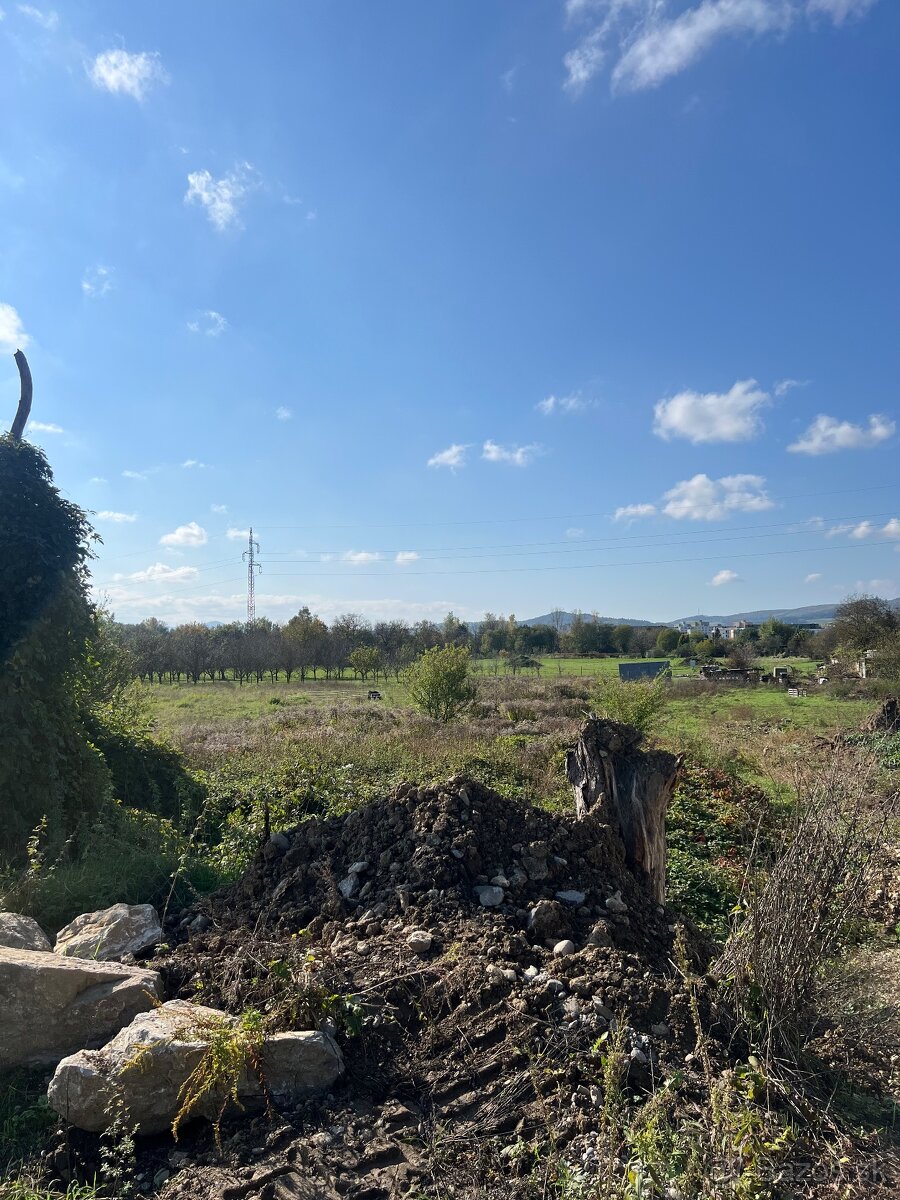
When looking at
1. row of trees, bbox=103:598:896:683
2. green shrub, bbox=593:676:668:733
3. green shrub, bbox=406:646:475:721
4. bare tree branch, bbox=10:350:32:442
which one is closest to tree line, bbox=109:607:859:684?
row of trees, bbox=103:598:896:683

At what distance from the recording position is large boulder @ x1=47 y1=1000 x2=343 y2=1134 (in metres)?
2.70

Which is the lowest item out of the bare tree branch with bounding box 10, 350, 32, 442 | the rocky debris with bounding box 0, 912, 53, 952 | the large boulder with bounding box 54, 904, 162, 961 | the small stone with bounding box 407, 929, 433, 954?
the large boulder with bounding box 54, 904, 162, 961

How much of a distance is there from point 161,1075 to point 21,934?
5.80ft

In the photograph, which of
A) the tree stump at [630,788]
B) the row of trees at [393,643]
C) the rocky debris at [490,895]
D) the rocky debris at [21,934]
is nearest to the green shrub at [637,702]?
the tree stump at [630,788]

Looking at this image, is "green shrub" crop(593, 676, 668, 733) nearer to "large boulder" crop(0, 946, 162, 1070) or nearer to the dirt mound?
the dirt mound

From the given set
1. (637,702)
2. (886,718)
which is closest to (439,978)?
(637,702)

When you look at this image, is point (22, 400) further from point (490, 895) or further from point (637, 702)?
point (637, 702)

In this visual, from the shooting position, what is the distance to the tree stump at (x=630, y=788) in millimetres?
5383

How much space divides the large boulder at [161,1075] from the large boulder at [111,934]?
127 cm

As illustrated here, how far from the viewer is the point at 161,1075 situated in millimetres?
2730

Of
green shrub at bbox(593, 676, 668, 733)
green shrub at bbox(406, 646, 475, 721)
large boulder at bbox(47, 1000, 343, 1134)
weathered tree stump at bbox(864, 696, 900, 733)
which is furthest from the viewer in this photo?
green shrub at bbox(406, 646, 475, 721)

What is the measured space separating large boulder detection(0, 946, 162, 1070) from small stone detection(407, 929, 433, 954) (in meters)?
1.24

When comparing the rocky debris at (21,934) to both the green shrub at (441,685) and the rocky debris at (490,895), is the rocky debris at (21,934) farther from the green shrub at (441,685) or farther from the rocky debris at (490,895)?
the green shrub at (441,685)

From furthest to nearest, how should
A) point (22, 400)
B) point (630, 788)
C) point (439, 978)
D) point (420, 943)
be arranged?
1. point (22, 400)
2. point (630, 788)
3. point (420, 943)
4. point (439, 978)
